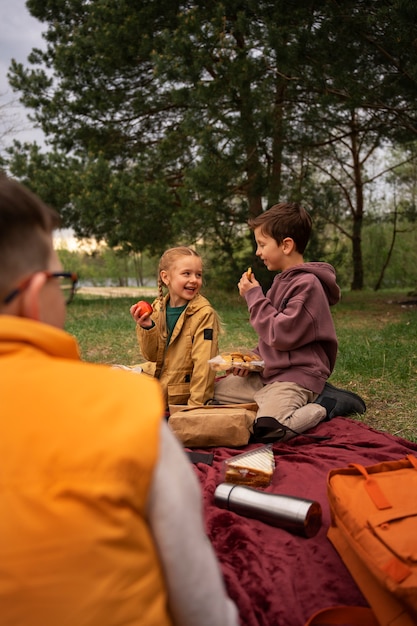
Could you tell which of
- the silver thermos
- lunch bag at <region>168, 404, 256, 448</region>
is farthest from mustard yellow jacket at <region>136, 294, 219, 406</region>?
the silver thermos

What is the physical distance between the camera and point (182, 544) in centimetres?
94

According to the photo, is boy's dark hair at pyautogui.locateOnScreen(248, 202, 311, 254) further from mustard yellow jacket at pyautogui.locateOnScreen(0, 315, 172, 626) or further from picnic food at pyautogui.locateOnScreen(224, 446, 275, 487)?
mustard yellow jacket at pyautogui.locateOnScreen(0, 315, 172, 626)

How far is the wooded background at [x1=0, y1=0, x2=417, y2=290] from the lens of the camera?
28.2ft

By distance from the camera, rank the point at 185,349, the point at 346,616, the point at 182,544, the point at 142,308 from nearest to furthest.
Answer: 1. the point at 182,544
2. the point at 346,616
3. the point at 142,308
4. the point at 185,349

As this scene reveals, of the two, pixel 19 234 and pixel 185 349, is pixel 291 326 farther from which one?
pixel 19 234

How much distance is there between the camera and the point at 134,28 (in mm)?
10555

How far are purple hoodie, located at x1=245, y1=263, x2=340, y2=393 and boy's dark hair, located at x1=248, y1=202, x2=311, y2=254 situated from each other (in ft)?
0.71

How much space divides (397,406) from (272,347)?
1.18 m

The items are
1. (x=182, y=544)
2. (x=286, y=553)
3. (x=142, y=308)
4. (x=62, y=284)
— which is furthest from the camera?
(x=142, y=308)

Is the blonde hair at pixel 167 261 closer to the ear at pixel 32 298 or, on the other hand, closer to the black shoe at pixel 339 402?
the black shoe at pixel 339 402

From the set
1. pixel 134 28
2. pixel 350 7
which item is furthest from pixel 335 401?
pixel 134 28

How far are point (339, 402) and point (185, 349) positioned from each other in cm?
114

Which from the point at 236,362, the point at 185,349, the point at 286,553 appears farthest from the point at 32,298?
the point at 185,349

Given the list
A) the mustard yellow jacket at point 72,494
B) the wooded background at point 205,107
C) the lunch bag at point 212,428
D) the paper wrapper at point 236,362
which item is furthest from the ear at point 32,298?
the wooded background at point 205,107
